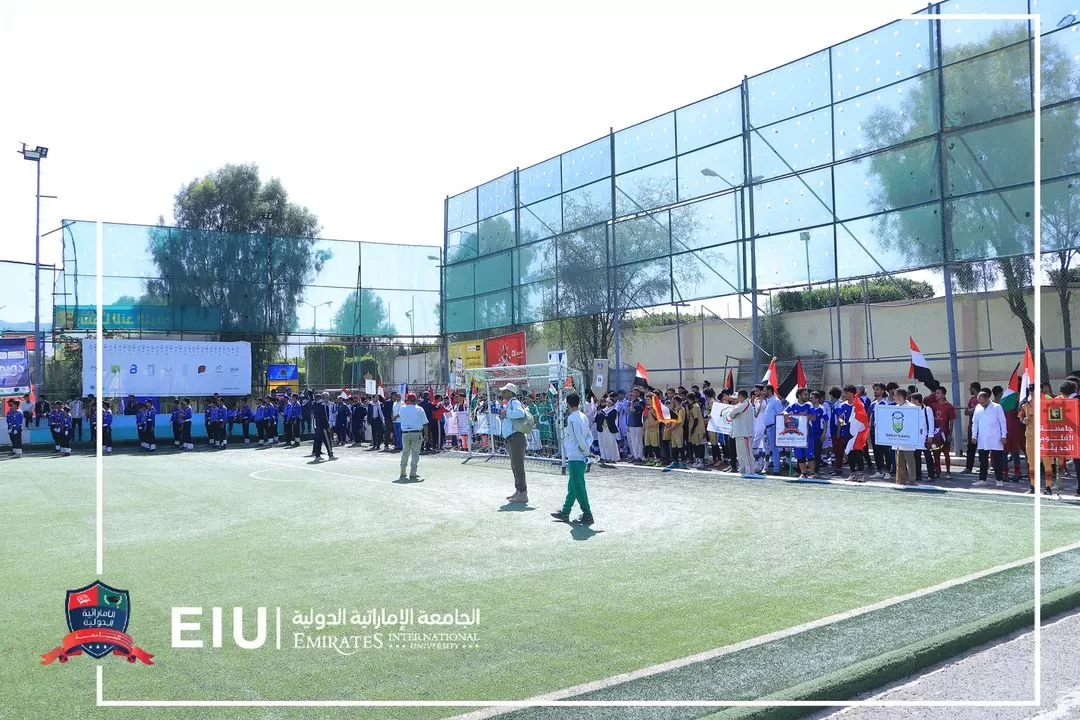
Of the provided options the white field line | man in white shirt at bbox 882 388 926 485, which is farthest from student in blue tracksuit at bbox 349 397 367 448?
the white field line

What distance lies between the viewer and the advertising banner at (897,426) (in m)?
14.8

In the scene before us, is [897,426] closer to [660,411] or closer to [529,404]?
[660,411]

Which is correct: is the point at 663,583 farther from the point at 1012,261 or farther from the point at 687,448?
the point at 1012,261

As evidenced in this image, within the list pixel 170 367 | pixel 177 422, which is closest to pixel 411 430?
pixel 177 422

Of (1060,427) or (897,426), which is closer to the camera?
(1060,427)

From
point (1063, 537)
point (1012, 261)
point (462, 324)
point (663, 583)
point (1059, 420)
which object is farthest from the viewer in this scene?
point (462, 324)

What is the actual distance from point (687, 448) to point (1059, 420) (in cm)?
841

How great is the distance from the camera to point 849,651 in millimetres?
5473

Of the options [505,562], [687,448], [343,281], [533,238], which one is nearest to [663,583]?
[505,562]

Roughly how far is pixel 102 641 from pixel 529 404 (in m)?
16.6

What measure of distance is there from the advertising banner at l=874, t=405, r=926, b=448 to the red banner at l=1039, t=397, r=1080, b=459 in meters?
2.24

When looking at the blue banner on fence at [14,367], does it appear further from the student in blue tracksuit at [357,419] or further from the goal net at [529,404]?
the goal net at [529,404]

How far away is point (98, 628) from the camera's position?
17.4 feet

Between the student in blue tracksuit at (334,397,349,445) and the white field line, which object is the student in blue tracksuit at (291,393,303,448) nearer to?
the student in blue tracksuit at (334,397,349,445)
